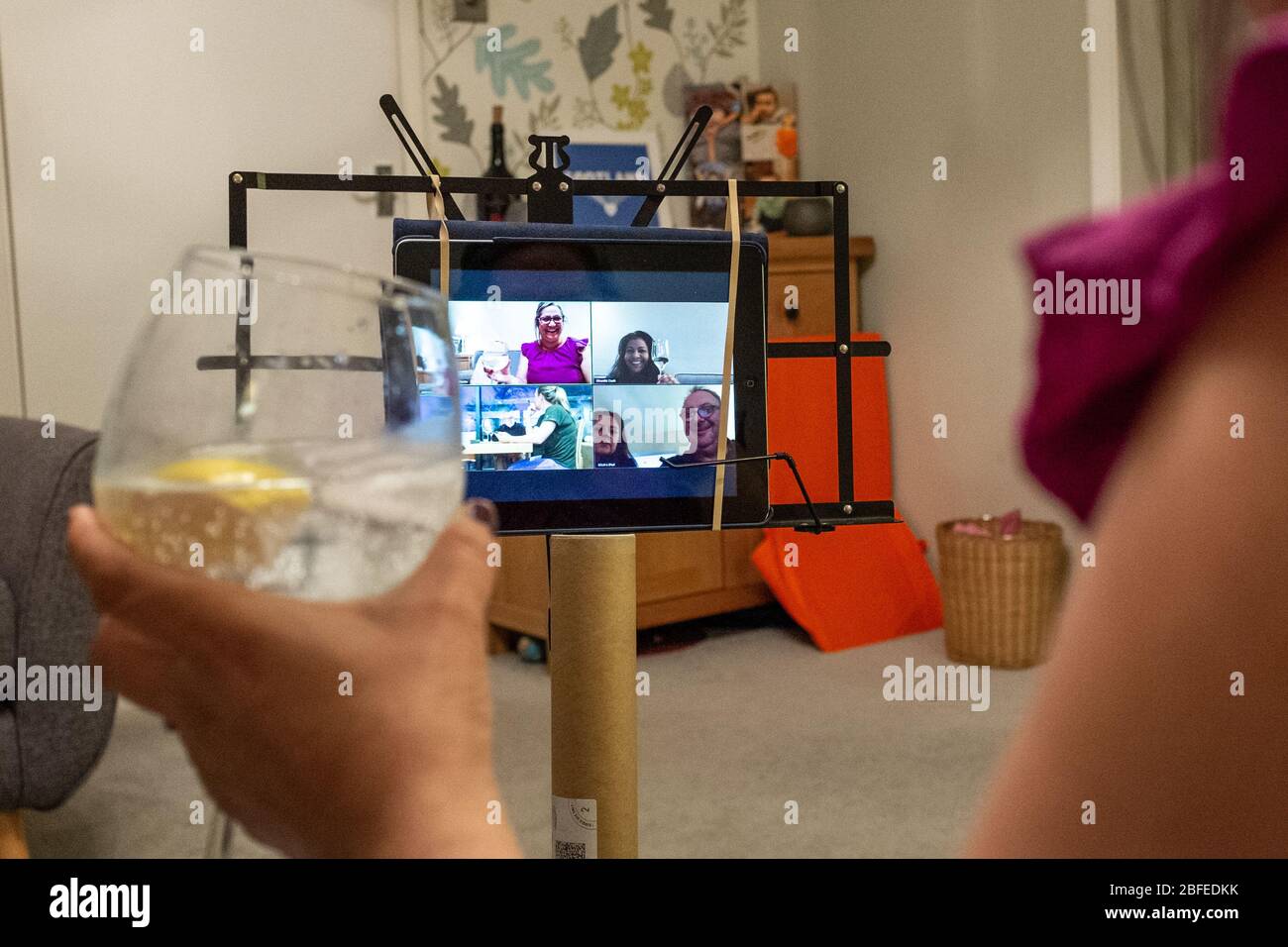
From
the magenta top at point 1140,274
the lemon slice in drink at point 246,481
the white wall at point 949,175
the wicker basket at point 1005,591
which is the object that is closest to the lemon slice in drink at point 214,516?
the lemon slice in drink at point 246,481

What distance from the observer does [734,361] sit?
124 cm

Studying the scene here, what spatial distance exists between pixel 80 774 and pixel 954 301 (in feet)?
8.57

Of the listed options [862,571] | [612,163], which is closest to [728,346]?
[862,571]

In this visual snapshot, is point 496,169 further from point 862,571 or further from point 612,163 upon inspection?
point 862,571

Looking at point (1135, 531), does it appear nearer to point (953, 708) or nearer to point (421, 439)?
point (421, 439)

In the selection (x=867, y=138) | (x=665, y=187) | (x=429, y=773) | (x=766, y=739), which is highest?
(x=867, y=138)

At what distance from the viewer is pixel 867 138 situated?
3580 mm

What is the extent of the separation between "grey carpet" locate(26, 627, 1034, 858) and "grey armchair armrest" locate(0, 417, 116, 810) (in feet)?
1.00

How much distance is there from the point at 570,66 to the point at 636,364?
2.64 meters

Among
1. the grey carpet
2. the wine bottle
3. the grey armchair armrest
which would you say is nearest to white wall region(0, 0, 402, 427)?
the wine bottle

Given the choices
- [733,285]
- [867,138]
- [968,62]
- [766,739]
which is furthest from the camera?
[867,138]

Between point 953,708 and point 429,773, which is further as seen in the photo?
point 953,708

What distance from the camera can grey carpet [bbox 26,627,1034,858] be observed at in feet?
6.25

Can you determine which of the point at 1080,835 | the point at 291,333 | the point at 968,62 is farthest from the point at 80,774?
the point at 968,62
